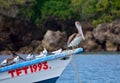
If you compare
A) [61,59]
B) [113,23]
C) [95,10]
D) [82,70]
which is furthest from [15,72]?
[95,10]

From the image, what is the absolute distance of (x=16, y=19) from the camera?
87.6 meters

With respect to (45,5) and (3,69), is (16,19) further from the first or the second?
(3,69)

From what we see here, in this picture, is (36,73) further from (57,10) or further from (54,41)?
(57,10)

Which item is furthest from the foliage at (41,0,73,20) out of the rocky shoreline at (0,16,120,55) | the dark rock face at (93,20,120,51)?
the dark rock face at (93,20,120,51)

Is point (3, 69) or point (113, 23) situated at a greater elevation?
point (3, 69)

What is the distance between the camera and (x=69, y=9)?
292ft

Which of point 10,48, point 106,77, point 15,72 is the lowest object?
point 10,48

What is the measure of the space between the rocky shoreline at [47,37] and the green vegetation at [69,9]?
4.73 ft

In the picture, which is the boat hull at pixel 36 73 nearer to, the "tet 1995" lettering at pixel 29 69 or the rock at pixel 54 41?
the "tet 1995" lettering at pixel 29 69

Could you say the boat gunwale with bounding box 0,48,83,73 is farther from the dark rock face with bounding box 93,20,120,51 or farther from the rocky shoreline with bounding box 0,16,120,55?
the dark rock face with bounding box 93,20,120,51

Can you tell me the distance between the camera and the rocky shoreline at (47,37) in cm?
7725

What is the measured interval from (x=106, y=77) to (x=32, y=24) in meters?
55.7

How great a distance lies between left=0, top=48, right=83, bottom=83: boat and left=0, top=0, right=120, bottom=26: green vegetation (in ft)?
194

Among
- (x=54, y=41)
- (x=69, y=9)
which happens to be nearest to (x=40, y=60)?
(x=54, y=41)
